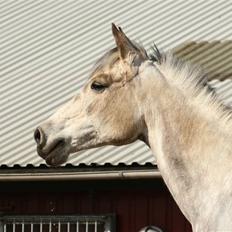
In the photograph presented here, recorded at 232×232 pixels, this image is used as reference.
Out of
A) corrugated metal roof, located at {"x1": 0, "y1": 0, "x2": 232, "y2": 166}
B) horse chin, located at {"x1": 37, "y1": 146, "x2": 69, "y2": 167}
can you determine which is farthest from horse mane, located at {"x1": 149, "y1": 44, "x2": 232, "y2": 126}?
corrugated metal roof, located at {"x1": 0, "y1": 0, "x2": 232, "y2": 166}

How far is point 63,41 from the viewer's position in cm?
1348

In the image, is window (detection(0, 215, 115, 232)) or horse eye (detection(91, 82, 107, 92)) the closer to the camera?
horse eye (detection(91, 82, 107, 92))

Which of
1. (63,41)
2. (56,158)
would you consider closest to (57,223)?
(63,41)

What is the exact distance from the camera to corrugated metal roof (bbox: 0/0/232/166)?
11562 millimetres

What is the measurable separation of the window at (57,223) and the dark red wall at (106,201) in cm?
11

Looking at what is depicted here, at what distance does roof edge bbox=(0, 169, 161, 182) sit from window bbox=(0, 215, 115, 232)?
0.74 meters

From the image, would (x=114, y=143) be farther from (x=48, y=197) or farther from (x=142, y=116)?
(x=48, y=197)

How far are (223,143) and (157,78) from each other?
2.08ft

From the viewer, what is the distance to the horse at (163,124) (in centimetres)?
559

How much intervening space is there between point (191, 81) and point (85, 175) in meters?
4.35

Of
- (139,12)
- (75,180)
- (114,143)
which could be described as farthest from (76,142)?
(139,12)

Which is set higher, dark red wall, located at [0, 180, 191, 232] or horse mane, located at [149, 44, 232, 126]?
dark red wall, located at [0, 180, 191, 232]

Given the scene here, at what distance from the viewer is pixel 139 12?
45.6 feet

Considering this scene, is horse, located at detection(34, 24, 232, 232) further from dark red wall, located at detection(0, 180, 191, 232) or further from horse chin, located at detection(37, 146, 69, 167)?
dark red wall, located at detection(0, 180, 191, 232)
